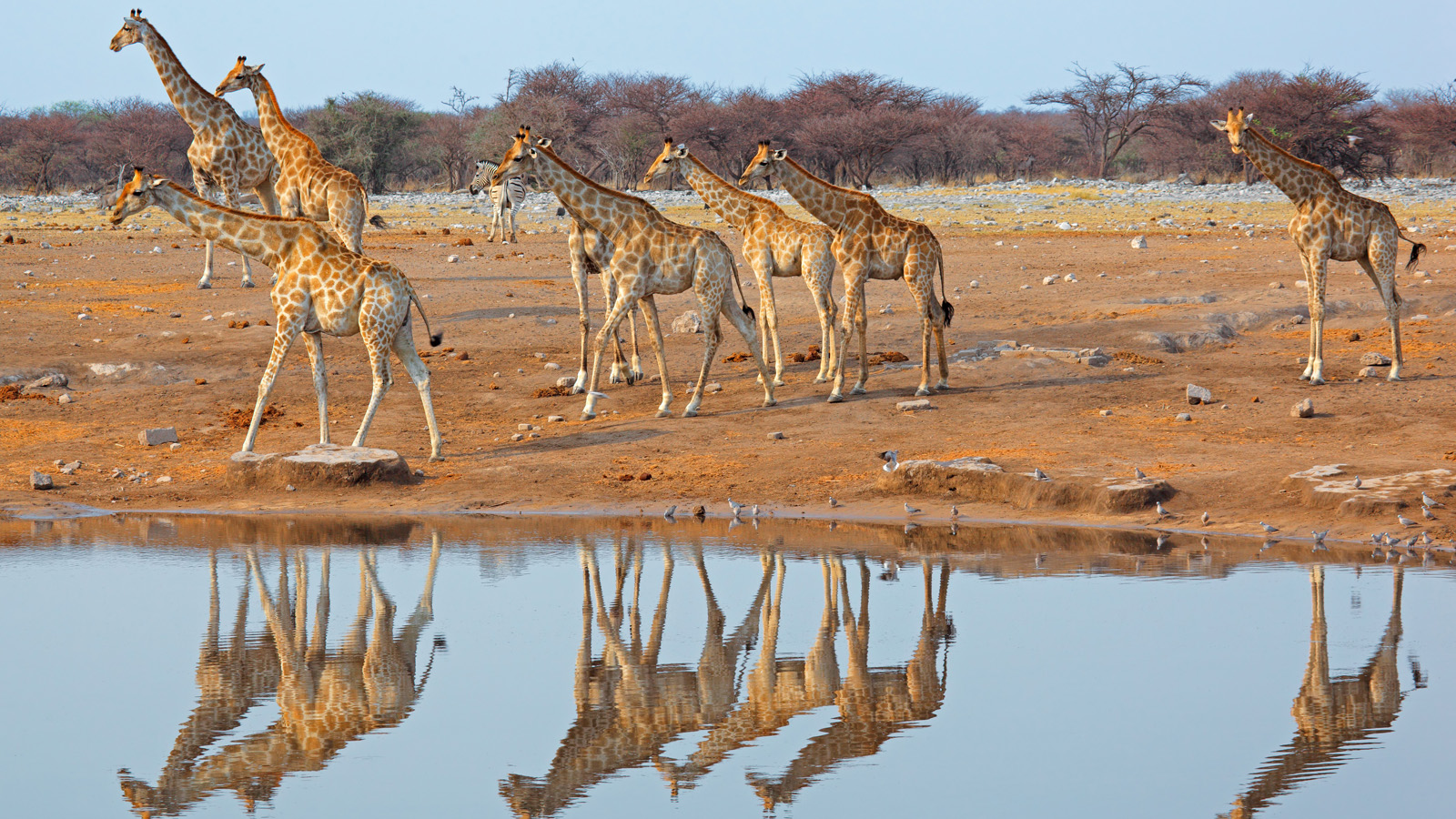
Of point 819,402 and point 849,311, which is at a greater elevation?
point 849,311

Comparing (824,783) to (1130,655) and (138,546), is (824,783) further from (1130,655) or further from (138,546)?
(138,546)

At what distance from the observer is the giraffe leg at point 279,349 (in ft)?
39.2

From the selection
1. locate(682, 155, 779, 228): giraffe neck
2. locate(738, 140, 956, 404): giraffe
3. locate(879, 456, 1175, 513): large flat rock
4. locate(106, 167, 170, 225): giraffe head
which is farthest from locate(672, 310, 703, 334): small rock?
locate(106, 167, 170, 225): giraffe head

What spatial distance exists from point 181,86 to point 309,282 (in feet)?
23.8

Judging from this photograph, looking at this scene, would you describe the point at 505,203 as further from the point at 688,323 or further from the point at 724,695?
the point at 724,695

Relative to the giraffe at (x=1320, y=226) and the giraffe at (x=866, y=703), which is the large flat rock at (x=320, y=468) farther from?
the giraffe at (x=1320, y=226)

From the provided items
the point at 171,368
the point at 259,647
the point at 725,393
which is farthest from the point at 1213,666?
the point at 171,368

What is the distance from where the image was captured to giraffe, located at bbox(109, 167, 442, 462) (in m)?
11.9

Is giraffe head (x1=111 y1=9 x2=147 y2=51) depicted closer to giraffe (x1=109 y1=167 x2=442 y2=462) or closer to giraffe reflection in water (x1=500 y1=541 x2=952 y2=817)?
giraffe (x1=109 y1=167 x2=442 y2=462)

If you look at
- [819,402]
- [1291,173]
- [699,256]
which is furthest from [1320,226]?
[699,256]

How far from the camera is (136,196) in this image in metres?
12.0

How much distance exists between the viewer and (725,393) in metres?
15.0

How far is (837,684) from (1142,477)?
195 inches

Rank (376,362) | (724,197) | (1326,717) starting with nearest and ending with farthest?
1. (1326,717)
2. (376,362)
3. (724,197)
